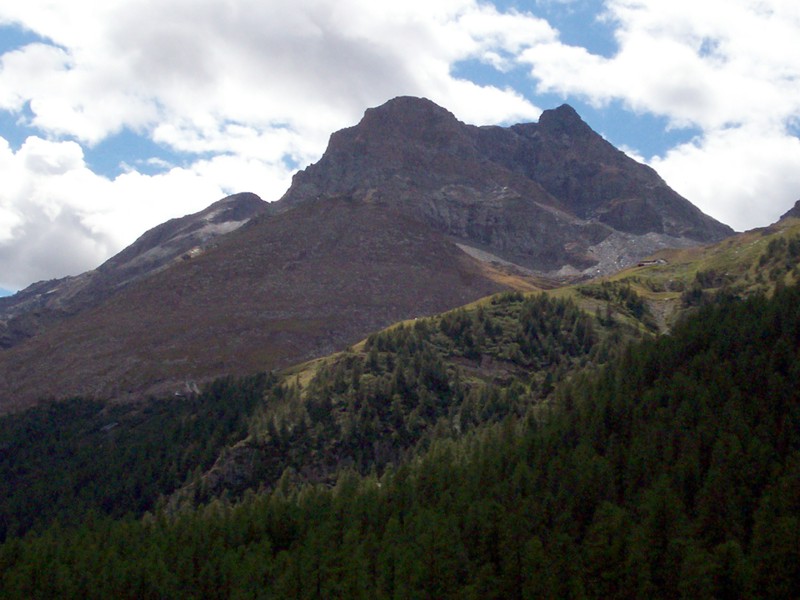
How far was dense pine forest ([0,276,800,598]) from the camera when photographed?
82.6m

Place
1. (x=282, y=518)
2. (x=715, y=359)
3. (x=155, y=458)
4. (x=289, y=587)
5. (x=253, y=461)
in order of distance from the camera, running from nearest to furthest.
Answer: (x=289, y=587)
(x=282, y=518)
(x=715, y=359)
(x=253, y=461)
(x=155, y=458)

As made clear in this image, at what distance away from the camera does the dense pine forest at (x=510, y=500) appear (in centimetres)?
8262

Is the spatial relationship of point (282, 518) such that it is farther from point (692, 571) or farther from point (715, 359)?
point (715, 359)

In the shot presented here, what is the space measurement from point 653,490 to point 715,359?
38.5 metres

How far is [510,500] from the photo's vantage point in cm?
10338

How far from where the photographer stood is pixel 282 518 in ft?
373

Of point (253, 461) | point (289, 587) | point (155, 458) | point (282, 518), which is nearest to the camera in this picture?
point (289, 587)

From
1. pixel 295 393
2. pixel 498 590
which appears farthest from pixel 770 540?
pixel 295 393

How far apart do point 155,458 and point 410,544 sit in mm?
108176

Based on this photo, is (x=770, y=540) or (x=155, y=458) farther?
(x=155, y=458)

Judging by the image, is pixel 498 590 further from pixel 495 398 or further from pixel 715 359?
pixel 495 398

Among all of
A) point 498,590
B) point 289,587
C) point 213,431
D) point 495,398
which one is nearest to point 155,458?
point 213,431

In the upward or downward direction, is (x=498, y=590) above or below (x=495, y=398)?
below

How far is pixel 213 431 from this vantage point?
620 ft
